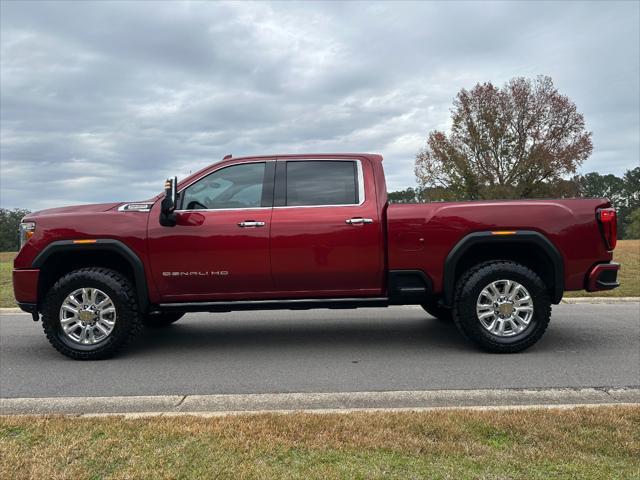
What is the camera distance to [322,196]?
218 inches

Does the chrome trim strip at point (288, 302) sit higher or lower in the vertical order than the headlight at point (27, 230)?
lower

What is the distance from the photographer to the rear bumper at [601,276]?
5.27 metres

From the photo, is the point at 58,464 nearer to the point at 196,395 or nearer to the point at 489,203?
the point at 196,395

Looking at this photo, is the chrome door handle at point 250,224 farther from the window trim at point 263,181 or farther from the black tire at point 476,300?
the black tire at point 476,300

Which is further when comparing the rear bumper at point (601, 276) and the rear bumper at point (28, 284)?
the rear bumper at point (28, 284)

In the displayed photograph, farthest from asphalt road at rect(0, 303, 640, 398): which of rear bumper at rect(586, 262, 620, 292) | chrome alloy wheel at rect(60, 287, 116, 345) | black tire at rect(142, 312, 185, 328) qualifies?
rear bumper at rect(586, 262, 620, 292)

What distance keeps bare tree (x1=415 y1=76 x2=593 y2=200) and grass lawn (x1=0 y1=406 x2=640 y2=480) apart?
3265 centimetres

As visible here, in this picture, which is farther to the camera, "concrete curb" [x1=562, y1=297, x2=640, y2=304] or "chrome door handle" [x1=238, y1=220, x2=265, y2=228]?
"concrete curb" [x1=562, y1=297, x2=640, y2=304]

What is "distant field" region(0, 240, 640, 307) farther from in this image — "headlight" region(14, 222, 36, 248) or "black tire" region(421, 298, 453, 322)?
"headlight" region(14, 222, 36, 248)

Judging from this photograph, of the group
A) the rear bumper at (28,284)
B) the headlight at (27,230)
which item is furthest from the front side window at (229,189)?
the rear bumper at (28,284)

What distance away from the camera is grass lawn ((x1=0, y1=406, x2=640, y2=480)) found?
2.70 m

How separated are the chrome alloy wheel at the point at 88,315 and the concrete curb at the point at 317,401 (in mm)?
1182

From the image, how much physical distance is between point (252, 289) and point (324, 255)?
0.84m

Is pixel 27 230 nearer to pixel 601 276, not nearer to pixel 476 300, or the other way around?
pixel 476 300
